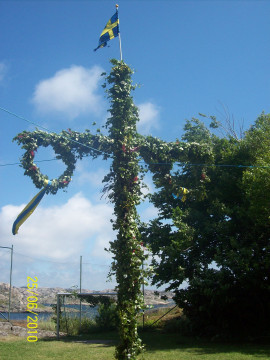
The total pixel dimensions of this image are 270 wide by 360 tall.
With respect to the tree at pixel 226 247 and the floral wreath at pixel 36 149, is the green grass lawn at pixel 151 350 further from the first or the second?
the floral wreath at pixel 36 149

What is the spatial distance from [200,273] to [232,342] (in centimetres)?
295

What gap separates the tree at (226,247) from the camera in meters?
13.8

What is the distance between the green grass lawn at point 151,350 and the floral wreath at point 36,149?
18.3ft

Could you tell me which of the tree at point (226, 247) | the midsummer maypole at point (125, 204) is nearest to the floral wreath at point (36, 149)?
the midsummer maypole at point (125, 204)

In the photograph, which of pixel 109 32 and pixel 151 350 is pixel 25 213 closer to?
pixel 109 32

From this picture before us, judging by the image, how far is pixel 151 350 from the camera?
12570mm

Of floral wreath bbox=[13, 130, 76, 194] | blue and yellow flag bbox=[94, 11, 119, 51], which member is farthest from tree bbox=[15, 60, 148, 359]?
blue and yellow flag bbox=[94, 11, 119, 51]

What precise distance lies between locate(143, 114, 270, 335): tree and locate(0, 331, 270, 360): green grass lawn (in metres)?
1.66

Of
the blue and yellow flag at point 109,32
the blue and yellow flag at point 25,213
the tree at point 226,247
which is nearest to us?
the blue and yellow flag at point 25,213

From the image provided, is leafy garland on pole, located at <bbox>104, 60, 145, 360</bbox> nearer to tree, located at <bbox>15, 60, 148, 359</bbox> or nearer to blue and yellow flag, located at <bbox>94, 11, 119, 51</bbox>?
tree, located at <bbox>15, 60, 148, 359</bbox>

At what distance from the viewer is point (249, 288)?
46.5 ft

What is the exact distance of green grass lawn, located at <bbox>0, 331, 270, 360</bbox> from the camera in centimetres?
1085

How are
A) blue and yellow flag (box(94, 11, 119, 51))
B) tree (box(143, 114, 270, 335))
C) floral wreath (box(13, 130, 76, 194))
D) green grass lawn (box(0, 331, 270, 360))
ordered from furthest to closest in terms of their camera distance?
tree (box(143, 114, 270, 335))
green grass lawn (box(0, 331, 270, 360))
blue and yellow flag (box(94, 11, 119, 51))
floral wreath (box(13, 130, 76, 194))

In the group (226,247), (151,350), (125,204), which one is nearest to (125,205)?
(125,204)
